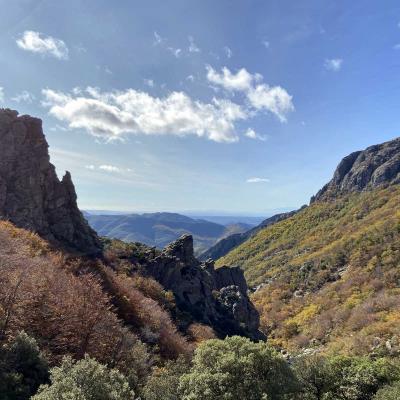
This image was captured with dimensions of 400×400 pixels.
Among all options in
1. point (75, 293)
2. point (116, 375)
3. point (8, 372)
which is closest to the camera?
point (116, 375)

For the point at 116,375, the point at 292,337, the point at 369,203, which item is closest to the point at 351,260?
the point at 292,337

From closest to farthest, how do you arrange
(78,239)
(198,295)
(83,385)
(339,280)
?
(83,385), (78,239), (198,295), (339,280)

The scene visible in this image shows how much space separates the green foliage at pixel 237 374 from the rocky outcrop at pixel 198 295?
1615 inches

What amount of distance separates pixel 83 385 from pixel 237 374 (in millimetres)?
10307

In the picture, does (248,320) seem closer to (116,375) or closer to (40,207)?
(40,207)

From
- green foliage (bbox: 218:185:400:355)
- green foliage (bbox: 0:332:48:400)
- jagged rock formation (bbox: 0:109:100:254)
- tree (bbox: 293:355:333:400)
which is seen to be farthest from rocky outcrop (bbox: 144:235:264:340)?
green foliage (bbox: 0:332:48:400)

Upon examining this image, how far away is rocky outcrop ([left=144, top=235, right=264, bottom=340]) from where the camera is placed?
230 feet

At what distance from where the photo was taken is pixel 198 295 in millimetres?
72062

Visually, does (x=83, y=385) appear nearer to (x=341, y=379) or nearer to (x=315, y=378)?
(x=315, y=378)

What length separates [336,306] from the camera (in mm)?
104625

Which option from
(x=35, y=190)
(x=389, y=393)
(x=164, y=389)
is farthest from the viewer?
(x=35, y=190)

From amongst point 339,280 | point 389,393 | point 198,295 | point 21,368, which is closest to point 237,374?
point 389,393

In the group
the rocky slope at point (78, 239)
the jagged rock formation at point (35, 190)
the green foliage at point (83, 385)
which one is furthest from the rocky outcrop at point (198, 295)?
the green foliage at point (83, 385)

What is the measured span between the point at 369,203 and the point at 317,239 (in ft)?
92.9
